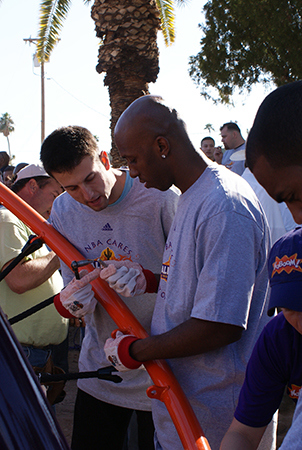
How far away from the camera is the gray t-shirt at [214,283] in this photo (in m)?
1.45

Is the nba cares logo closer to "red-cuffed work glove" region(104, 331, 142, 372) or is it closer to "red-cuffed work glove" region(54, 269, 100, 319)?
"red-cuffed work glove" region(104, 331, 142, 372)

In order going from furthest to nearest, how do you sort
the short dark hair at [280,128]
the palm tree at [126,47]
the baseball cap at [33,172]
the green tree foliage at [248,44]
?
the green tree foliage at [248,44] → the palm tree at [126,47] → the baseball cap at [33,172] → the short dark hair at [280,128]

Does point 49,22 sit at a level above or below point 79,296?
above

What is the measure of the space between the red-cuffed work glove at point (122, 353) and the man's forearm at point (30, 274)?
43.7 inches

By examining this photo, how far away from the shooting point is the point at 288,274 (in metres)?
1.08

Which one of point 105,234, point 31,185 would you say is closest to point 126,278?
point 105,234

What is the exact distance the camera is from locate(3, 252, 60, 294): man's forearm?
8.82ft

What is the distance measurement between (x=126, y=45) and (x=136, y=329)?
19.1ft

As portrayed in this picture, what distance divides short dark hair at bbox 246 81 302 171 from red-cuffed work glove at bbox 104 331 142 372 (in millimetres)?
967

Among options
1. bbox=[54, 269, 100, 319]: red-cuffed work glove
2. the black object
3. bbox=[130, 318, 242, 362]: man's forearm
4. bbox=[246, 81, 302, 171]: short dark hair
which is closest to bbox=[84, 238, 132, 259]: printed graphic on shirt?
bbox=[54, 269, 100, 319]: red-cuffed work glove

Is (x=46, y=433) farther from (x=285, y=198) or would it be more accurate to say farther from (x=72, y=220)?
(x=72, y=220)

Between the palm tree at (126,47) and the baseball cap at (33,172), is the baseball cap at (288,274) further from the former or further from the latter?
the palm tree at (126,47)

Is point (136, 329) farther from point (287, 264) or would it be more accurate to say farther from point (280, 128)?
point (280, 128)

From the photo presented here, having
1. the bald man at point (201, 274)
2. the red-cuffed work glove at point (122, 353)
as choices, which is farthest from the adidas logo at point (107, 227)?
the red-cuffed work glove at point (122, 353)
